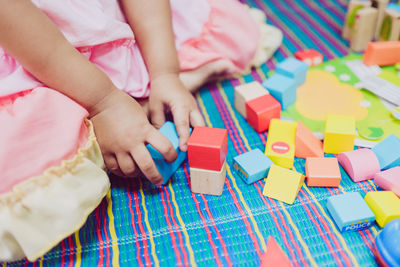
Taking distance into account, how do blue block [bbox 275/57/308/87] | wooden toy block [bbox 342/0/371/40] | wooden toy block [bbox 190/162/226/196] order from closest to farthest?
wooden toy block [bbox 190/162/226/196] → blue block [bbox 275/57/308/87] → wooden toy block [bbox 342/0/371/40]

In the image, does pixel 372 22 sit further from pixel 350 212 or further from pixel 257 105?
pixel 350 212

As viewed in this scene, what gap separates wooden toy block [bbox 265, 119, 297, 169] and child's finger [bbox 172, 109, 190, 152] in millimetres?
162

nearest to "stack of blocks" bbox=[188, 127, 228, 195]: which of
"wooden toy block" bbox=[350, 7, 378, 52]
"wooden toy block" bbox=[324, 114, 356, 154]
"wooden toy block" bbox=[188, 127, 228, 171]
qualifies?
"wooden toy block" bbox=[188, 127, 228, 171]

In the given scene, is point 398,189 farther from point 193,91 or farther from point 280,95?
point 193,91

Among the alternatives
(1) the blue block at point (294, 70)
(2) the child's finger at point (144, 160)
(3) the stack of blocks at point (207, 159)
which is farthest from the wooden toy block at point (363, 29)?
(2) the child's finger at point (144, 160)

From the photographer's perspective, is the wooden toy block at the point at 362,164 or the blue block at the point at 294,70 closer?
the wooden toy block at the point at 362,164

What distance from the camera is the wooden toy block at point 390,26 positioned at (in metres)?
0.91

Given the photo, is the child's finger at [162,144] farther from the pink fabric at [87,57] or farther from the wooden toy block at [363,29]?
the wooden toy block at [363,29]

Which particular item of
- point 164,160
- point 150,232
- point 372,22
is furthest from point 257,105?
point 372,22

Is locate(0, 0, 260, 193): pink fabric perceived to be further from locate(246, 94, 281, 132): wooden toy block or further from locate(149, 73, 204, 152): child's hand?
locate(246, 94, 281, 132): wooden toy block

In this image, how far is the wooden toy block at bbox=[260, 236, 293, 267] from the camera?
0.55 meters

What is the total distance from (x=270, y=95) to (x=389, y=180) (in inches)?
11.7

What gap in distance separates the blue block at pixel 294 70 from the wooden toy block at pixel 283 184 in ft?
0.92

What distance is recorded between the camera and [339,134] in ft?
2.23
